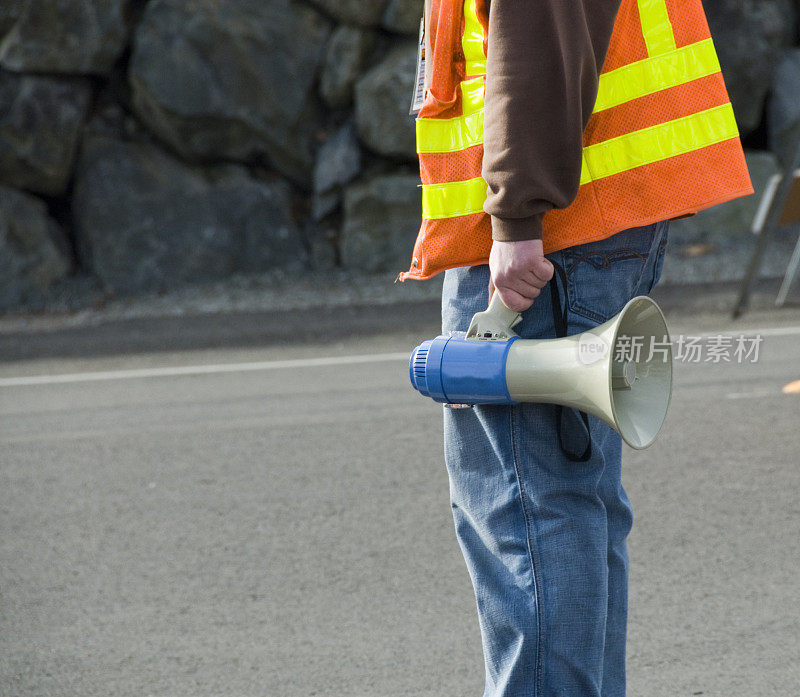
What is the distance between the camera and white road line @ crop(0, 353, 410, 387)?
659 cm

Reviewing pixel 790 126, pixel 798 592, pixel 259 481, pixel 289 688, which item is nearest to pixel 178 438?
pixel 259 481

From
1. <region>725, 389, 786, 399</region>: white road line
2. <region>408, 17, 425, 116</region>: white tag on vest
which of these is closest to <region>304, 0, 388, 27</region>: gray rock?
<region>725, 389, 786, 399</region>: white road line

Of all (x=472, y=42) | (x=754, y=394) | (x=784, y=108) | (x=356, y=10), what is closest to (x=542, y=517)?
(x=472, y=42)

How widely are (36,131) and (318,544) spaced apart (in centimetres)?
798

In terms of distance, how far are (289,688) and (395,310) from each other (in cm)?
583

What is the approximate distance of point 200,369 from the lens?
669 centimetres

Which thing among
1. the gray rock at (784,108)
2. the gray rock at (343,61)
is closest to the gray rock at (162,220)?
the gray rock at (343,61)

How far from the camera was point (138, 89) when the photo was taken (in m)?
10.4

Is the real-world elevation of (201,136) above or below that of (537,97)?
below

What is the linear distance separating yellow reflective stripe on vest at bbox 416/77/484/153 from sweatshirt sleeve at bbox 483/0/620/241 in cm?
9

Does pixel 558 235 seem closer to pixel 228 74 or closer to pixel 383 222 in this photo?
pixel 383 222

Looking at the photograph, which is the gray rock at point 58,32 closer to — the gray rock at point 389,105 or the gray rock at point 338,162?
the gray rock at point 338,162

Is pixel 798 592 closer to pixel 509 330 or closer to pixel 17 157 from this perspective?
pixel 509 330

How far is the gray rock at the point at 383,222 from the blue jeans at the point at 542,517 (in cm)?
817
